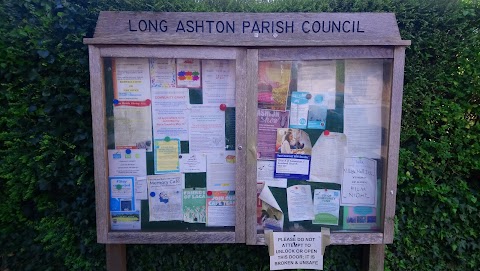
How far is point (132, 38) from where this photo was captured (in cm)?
243

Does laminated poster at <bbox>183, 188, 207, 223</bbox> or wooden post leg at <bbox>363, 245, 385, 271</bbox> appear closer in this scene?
laminated poster at <bbox>183, 188, 207, 223</bbox>

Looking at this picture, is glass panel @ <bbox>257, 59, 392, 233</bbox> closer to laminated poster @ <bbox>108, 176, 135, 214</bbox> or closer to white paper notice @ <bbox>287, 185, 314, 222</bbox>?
white paper notice @ <bbox>287, 185, 314, 222</bbox>

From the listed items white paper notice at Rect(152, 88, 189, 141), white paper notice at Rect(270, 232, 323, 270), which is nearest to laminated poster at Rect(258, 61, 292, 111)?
white paper notice at Rect(152, 88, 189, 141)

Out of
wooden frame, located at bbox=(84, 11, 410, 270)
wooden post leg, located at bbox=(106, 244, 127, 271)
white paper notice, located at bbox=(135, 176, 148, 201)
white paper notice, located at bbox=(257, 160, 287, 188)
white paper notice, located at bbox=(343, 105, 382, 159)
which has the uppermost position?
wooden frame, located at bbox=(84, 11, 410, 270)

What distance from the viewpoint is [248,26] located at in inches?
97.2

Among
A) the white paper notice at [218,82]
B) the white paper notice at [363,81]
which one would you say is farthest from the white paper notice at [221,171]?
the white paper notice at [363,81]

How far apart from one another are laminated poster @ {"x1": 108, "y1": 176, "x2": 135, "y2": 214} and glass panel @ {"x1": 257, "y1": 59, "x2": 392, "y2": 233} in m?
0.95

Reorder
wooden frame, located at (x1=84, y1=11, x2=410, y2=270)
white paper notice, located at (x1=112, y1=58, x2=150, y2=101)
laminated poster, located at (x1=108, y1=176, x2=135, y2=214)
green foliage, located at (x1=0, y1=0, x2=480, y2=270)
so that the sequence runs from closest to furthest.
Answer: wooden frame, located at (x1=84, y1=11, x2=410, y2=270) < white paper notice, located at (x1=112, y1=58, x2=150, y2=101) < laminated poster, located at (x1=108, y1=176, x2=135, y2=214) < green foliage, located at (x1=0, y1=0, x2=480, y2=270)

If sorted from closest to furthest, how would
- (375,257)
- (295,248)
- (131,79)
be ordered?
(131,79)
(295,248)
(375,257)

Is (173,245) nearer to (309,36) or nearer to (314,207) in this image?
(314,207)

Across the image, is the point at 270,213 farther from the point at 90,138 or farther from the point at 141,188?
the point at 90,138

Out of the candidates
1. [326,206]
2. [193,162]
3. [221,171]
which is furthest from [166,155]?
[326,206]

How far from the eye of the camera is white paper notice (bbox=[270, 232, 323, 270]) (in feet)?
8.75

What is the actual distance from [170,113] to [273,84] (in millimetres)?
775
